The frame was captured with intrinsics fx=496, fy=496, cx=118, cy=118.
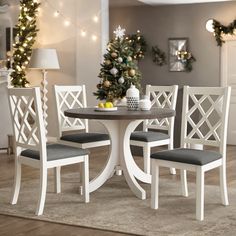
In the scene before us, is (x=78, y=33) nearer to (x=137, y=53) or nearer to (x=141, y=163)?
(x=137, y=53)

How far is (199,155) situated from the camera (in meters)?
3.91

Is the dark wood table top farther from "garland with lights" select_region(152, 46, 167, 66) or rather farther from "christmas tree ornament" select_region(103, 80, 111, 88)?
"garland with lights" select_region(152, 46, 167, 66)

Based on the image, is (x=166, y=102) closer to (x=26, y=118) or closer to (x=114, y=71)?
(x=114, y=71)

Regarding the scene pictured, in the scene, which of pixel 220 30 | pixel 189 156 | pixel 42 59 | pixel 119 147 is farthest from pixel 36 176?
pixel 220 30

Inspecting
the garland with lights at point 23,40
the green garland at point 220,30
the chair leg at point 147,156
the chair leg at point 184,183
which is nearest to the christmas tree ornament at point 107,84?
the chair leg at point 147,156

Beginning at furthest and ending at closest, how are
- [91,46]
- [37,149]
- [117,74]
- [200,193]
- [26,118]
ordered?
[91,46] → [117,74] → [26,118] → [37,149] → [200,193]

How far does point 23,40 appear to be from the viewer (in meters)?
8.17

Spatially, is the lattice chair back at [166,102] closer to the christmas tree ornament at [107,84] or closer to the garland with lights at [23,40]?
the christmas tree ornament at [107,84]

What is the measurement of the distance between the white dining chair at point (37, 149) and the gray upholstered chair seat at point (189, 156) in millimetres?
694

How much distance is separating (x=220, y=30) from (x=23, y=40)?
10.7 ft

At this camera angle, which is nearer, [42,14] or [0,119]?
[0,119]

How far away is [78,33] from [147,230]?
16.3 feet

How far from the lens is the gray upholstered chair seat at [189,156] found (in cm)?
383

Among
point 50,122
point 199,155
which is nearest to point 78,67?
point 50,122
